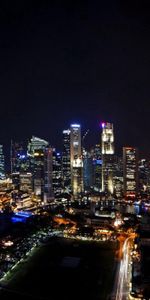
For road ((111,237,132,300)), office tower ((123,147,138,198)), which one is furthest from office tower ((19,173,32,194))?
road ((111,237,132,300))

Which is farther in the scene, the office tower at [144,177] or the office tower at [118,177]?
the office tower at [144,177]

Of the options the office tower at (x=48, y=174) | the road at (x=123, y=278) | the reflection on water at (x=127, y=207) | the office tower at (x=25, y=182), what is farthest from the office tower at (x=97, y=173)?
the road at (x=123, y=278)

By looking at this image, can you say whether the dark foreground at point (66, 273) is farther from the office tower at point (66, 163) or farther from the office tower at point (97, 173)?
the office tower at point (97, 173)

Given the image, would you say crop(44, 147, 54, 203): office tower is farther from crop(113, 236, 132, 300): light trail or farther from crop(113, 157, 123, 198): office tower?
crop(113, 236, 132, 300): light trail

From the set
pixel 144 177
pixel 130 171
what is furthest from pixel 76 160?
pixel 144 177

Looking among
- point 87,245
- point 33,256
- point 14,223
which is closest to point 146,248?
point 87,245

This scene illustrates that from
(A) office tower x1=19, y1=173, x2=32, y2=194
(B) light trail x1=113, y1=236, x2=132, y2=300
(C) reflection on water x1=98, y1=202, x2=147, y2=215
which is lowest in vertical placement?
(B) light trail x1=113, y1=236, x2=132, y2=300

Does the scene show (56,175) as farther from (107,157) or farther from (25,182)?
(107,157)
